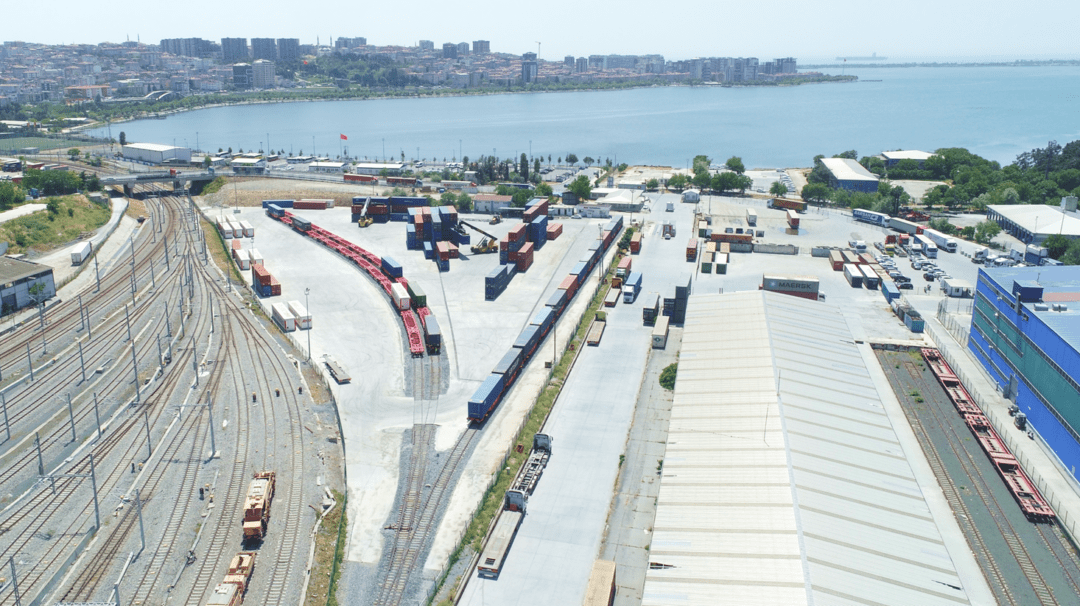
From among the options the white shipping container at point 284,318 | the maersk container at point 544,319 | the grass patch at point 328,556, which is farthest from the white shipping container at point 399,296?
the grass patch at point 328,556

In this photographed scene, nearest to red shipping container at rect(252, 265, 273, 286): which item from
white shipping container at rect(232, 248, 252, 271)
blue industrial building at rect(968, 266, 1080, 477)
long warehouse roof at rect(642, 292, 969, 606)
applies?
white shipping container at rect(232, 248, 252, 271)

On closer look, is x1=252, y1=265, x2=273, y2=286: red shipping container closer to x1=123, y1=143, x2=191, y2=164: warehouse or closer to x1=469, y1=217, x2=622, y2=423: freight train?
x1=469, y1=217, x2=622, y2=423: freight train

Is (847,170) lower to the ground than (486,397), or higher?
higher

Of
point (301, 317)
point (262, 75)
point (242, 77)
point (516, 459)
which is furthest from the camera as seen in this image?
point (262, 75)

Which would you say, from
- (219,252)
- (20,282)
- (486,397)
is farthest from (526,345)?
(219,252)

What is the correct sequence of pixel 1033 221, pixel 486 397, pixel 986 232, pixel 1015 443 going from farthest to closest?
pixel 1033 221 → pixel 986 232 → pixel 486 397 → pixel 1015 443

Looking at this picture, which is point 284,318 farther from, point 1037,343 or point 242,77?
point 242,77

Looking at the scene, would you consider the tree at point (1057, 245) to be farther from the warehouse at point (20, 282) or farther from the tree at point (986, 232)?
the warehouse at point (20, 282)
